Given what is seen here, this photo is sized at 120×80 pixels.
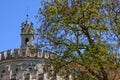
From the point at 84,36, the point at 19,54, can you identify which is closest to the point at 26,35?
the point at 19,54

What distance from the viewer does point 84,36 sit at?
25.0m

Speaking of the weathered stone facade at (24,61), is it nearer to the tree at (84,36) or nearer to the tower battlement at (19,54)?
the tower battlement at (19,54)

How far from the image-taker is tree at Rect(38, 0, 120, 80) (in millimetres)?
23906

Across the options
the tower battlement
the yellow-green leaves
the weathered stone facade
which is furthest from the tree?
the tower battlement

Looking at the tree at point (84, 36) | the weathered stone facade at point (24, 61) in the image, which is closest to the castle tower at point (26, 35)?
the weathered stone facade at point (24, 61)

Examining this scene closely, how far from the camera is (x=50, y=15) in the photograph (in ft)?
81.6

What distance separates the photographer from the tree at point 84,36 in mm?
23906

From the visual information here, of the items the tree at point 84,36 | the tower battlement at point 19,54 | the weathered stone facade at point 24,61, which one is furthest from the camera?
the tower battlement at point 19,54

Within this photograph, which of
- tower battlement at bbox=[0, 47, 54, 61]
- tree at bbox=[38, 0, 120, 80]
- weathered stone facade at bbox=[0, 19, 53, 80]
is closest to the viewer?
tree at bbox=[38, 0, 120, 80]

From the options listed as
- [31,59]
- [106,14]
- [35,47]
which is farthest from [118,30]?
[31,59]

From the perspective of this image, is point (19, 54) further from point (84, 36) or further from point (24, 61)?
point (84, 36)

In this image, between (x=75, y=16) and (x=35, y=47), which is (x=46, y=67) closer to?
(x=35, y=47)

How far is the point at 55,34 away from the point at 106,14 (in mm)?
3019

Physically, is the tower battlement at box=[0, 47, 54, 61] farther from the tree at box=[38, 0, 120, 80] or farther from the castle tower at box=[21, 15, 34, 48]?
the tree at box=[38, 0, 120, 80]
